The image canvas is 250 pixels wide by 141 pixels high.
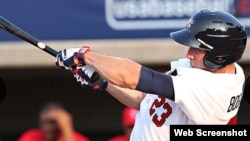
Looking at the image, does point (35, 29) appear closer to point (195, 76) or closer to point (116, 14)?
point (116, 14)

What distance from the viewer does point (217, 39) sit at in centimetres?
360

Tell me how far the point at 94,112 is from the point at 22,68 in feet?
3.50

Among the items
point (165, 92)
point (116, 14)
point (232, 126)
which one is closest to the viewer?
point (165, 92)

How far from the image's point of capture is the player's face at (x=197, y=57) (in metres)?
3.64

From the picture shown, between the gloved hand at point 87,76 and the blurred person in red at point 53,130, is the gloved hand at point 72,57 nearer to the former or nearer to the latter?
the gloved hand at point 87,76

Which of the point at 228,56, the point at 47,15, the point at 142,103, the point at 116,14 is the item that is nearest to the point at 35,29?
the point at 47,15

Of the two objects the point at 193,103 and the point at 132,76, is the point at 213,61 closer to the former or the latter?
the point at 193,103

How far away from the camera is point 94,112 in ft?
A: 24.1

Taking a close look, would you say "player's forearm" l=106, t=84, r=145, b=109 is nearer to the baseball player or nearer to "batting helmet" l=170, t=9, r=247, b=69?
the baseball player

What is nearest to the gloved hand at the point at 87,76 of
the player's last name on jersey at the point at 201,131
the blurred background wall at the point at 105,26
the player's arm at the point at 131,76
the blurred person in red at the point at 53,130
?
the player's arm at the point at 131,76

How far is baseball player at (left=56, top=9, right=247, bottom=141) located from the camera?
11.3 feet

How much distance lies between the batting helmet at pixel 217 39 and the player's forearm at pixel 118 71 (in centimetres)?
35

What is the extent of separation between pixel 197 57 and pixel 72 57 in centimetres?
57

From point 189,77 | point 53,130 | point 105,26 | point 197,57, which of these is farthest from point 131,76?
point 105,26
